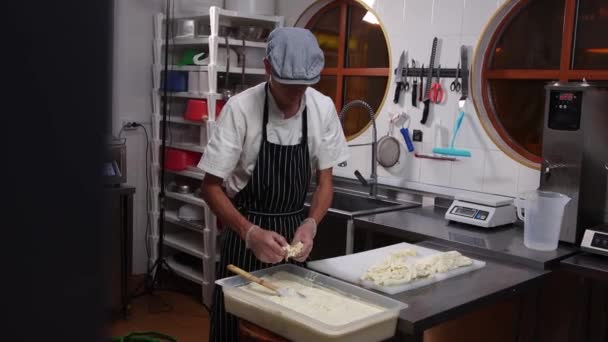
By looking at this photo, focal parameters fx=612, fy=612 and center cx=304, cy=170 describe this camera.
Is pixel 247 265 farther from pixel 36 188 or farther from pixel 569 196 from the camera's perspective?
pixel 36 188

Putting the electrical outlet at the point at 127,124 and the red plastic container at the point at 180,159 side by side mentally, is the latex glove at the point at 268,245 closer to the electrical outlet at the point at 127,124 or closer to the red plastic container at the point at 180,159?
the red plastic container at the point at 180,159

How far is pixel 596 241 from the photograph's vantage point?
8.40ft

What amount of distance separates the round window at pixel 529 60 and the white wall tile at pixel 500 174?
0.05 m

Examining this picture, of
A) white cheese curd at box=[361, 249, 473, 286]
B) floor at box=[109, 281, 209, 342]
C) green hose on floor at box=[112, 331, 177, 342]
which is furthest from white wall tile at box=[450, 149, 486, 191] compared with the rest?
green hose on floor at box=[112, 331, 177, 342]

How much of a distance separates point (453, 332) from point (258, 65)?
273 cm

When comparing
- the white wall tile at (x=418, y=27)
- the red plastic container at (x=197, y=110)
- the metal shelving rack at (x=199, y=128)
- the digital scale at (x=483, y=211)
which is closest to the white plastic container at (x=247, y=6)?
the metal shelving rack at (x=199, y=128)

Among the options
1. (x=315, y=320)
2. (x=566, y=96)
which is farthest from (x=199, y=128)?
(x=315, y=320)

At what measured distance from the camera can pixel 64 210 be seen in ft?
0.62

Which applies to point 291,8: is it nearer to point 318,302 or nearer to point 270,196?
point 270,196

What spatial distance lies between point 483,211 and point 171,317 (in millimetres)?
2319

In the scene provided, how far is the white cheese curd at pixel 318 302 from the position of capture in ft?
5.46

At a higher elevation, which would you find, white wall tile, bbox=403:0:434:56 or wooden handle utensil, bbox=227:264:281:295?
white wall tile, bbox=403:0:434:56

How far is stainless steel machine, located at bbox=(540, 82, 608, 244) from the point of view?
265 cm

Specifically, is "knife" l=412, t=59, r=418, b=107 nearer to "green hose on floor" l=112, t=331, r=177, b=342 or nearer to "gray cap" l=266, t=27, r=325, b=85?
"gray cap" l=266, t=27, r=325, b=85
